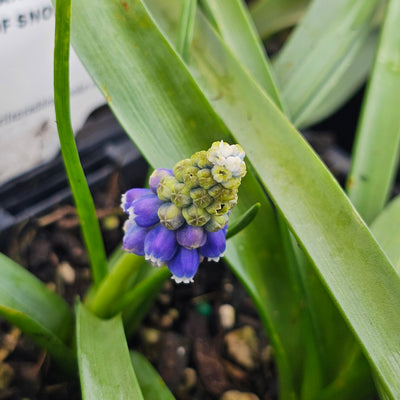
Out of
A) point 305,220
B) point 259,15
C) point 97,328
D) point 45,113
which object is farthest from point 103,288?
point 259,15

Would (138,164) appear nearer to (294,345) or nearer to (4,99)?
(4,99)

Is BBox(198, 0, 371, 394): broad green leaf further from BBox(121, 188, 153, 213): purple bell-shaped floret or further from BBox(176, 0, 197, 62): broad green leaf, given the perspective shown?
BBox(121, 188, 153, 213): purple bell-shaped floret

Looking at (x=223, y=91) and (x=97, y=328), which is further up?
(x=223, y=91)

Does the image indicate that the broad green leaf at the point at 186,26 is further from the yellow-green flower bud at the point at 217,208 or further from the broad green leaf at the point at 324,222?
the yellow-green flower bud at the point at 217,208

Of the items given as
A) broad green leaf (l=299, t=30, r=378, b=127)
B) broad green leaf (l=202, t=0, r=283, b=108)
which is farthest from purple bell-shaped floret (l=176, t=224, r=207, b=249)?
broad green leaf (l=299, t=30, r=378, b=127)

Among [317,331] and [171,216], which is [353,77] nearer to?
[317,331]

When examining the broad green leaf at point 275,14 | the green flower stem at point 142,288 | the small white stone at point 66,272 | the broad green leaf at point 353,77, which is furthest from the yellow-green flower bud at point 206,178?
the broad green leaf at point 275,14
